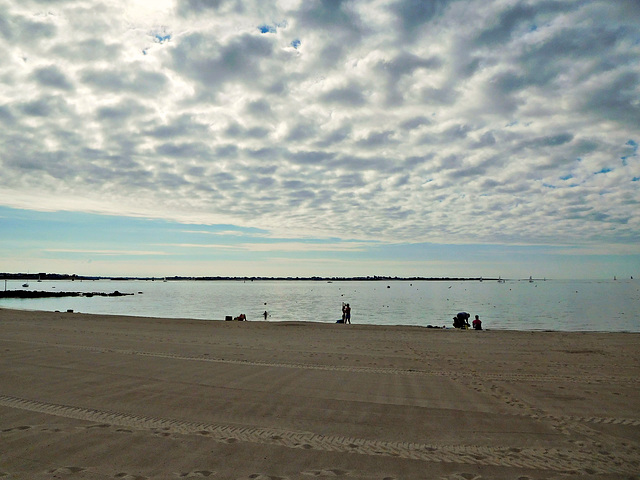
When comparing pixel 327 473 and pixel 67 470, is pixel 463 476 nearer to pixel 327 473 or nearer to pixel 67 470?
pixel 327 473

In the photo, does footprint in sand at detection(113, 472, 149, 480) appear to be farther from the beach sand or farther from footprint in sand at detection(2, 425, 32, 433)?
footprint in sand at detection(2, 425, 32, 433)

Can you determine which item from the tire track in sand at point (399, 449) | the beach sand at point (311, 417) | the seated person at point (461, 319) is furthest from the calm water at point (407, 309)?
the tire track in sand at point (399, 449)

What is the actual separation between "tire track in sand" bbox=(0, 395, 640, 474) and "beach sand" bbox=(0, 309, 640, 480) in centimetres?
3

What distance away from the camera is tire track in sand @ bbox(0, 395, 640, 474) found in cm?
550

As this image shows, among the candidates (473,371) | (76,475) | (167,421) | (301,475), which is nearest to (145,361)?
(167,421)

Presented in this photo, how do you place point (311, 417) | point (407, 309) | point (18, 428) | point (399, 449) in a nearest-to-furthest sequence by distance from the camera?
point (399, 449) → point (18, 428) → point (311, 417) → point (407, 309)

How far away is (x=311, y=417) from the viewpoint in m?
7.24

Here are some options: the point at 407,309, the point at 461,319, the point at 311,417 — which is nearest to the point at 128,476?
the point at 311,417

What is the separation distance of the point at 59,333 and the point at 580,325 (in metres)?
40.4

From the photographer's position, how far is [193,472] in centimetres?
506

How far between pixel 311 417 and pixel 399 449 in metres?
1.89

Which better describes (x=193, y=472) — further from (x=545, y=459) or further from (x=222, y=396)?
(x=545, y=459)

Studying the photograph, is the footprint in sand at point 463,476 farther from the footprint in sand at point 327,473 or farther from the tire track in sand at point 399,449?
the footprint in sand at point 327,473

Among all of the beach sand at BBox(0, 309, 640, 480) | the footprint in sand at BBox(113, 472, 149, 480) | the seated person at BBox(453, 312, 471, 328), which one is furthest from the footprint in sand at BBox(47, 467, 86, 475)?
the seated person at BBox(453, 312, 471, 328)
